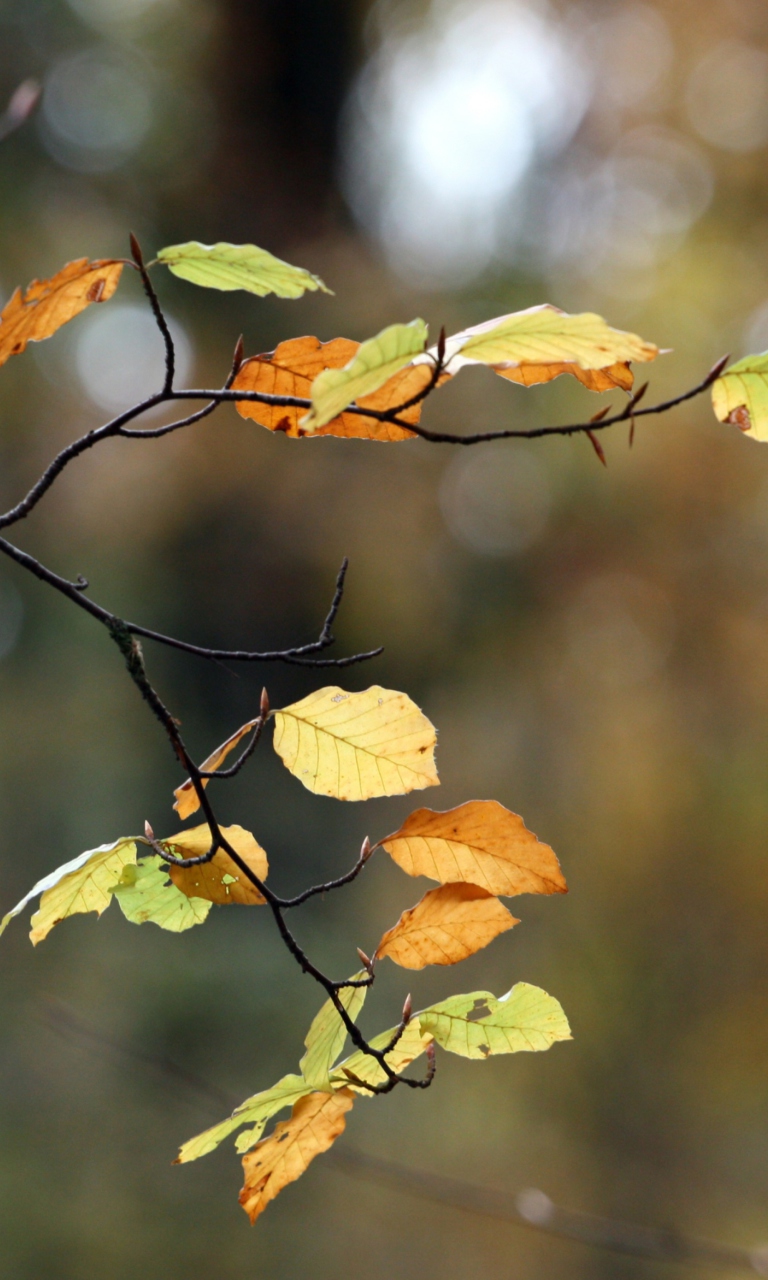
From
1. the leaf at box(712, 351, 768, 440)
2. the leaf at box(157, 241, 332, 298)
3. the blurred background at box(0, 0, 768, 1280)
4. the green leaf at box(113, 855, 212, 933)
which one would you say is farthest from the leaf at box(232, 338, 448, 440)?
the blurred background at box(0, 0, 768, 1280)

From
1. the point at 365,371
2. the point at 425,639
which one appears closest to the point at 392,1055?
the point at 365,371

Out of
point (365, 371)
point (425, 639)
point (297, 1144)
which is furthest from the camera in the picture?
point (425, 639)

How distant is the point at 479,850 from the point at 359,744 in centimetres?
8

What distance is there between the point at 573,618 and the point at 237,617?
1391 mm

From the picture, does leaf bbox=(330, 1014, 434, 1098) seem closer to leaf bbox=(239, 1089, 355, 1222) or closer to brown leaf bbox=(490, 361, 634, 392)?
leaf bbox=(239, 1089, 355, 1222)

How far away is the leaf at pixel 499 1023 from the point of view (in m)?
0.41

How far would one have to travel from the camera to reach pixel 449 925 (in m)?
0.41

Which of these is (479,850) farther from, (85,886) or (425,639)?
(425,639)

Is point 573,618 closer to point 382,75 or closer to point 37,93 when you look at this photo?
point 382,75

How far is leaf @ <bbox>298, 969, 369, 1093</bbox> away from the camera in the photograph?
39 cm

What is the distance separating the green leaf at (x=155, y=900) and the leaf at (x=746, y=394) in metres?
0.35

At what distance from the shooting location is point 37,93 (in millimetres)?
707

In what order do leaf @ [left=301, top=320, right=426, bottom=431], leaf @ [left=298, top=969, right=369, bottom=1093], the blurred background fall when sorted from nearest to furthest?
leaf @ [left=301, top=320, right=426, bottom=431] < leaf @ [left=298, top=969, right=369, bottom=1093] < the blurred background

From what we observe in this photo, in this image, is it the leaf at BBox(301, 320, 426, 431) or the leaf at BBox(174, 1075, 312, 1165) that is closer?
the leaf at BBox(301, 320, 426, 431)
